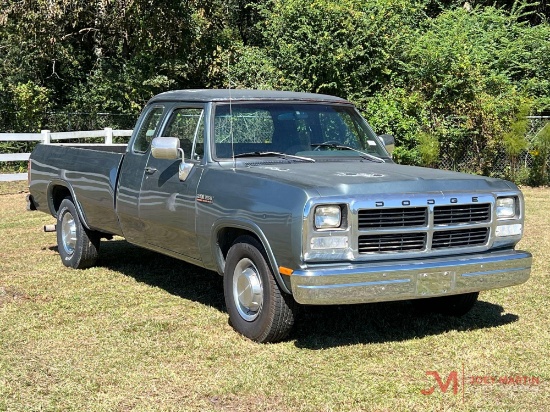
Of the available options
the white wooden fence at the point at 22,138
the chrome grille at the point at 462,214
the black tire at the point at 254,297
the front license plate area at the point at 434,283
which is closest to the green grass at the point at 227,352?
the black tire at the point at 254,297

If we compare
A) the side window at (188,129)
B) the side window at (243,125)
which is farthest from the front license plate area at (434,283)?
the side window at (188,129)

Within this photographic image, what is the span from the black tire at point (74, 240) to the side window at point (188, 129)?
196cm

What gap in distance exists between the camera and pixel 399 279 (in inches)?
227

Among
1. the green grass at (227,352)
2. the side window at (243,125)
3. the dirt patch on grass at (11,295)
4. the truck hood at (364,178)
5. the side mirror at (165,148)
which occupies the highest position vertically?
the side window at (243,125)

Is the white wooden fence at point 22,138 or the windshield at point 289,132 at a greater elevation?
the windshield at point 289,132

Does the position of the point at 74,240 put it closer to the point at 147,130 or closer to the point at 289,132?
the point at 147,130

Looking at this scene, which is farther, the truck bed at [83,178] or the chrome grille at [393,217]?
the truck bed at [83,178]

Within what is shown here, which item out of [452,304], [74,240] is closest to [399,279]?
[452,304]

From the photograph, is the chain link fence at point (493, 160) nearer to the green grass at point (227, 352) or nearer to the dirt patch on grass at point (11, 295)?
the green grass at point (227, 352)

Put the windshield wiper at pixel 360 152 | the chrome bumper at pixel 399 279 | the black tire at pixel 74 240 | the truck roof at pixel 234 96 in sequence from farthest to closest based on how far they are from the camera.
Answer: the black tire at pixel 74 240, the windshield wiper at pixel 360 152, the truck roof at pixel 234 96, the chrome bumper at pixel 399 279

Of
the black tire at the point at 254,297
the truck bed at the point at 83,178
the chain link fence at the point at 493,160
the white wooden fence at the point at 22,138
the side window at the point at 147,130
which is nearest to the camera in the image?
the black tire at the point at 254,297

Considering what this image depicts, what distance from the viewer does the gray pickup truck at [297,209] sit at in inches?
225

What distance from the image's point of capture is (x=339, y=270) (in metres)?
5.67

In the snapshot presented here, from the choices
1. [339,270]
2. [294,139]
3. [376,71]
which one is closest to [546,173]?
[376,71]
